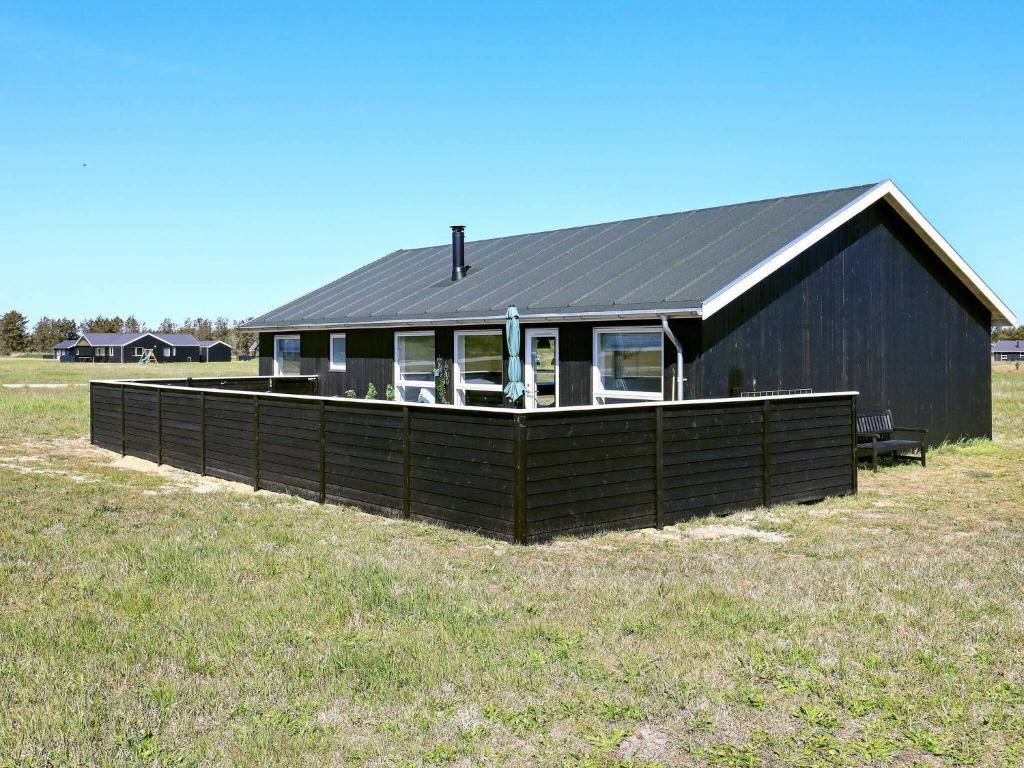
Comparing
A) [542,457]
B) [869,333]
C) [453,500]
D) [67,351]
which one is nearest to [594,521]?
[542,457]

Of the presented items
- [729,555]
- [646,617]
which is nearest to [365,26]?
[729,555]

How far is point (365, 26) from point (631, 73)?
5.44 metres

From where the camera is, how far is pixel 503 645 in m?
5.50

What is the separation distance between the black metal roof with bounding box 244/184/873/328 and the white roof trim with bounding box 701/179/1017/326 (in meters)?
0.14

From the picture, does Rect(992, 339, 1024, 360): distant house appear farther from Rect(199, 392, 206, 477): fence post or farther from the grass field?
the grass field

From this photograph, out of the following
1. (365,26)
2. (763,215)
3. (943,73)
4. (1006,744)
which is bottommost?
(1006,744)

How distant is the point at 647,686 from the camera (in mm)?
4863

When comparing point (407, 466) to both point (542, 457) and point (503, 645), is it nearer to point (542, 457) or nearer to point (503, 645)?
point (542, 457)

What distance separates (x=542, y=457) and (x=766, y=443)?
12.2ft

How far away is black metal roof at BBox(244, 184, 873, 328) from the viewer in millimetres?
14398

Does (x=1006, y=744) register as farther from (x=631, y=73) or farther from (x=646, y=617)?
(x=631, y=73)

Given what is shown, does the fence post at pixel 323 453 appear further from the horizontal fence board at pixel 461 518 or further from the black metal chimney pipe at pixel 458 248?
the black metal chimney pipe at pixel 458 248

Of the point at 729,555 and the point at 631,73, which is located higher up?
the point at 631,73

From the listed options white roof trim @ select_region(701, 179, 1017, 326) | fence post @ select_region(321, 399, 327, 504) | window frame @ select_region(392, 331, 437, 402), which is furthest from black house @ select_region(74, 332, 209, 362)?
fence post @ select_region(321, 399, 327, 504)
